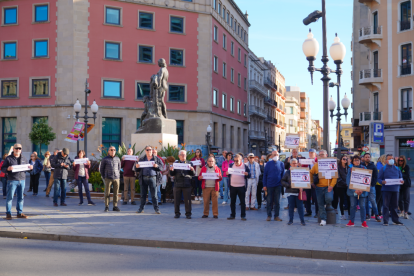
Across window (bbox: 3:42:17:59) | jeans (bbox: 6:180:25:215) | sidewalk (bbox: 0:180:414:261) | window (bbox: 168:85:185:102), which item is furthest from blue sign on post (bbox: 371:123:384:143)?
window (bbox: 3:42:17:59)

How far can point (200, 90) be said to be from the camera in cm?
4241

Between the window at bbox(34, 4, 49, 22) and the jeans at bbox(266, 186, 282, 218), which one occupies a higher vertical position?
the window at bbox(34, 4, 49, 22)

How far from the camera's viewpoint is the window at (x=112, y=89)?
125 ft

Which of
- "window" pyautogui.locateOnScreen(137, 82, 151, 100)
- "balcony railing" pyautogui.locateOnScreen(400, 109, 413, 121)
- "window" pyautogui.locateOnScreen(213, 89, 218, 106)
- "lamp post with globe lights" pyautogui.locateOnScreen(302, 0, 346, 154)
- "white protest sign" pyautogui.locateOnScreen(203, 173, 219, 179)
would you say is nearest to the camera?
"lamp post with globe lights" pyautogui.locateOnScreen(302, 0, 346, 154)

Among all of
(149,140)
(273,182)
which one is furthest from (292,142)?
(149,140)

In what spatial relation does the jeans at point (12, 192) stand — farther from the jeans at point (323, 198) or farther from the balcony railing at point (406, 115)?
the balcony railing at point (406, 115)

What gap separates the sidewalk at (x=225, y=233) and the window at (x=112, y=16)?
28146mm

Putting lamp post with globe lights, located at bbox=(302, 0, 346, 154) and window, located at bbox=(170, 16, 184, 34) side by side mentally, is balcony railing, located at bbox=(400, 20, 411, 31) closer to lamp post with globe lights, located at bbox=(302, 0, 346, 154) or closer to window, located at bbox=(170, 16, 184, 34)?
window, located at bbox=(170, 16, 184, 34)

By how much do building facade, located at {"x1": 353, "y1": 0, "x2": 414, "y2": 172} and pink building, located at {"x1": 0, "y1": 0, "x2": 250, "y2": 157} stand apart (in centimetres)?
1481

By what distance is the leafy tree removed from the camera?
33.4 m

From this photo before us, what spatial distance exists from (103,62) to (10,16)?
9.11 m

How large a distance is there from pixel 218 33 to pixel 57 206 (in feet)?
115

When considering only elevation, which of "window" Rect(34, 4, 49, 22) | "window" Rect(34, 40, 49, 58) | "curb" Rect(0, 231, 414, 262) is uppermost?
"window" Rect(34, 4, 49, 22)

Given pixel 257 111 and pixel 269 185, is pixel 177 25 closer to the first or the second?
pixel 257 111
